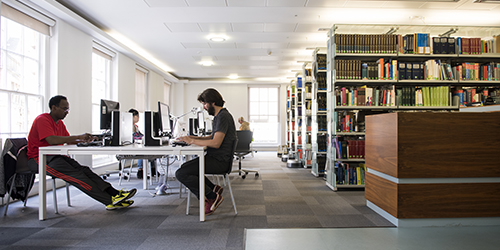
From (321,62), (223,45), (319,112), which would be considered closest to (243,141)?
(319,112)

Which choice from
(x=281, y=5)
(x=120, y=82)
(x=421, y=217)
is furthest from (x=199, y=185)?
(x=120, y=82)

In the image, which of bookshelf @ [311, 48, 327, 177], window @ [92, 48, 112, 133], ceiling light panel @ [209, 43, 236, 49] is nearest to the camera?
bookshelf @ [311, 48, 327, 177]

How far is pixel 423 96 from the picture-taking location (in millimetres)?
4305

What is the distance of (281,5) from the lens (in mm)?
4551

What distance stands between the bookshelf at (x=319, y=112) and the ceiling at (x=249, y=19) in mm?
829

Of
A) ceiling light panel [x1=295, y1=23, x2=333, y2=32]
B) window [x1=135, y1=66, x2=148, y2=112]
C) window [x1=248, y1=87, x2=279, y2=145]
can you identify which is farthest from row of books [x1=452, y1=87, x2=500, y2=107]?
window [x1=248, y1=87, x2=279, y2=145]

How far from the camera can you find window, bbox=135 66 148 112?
8.13m

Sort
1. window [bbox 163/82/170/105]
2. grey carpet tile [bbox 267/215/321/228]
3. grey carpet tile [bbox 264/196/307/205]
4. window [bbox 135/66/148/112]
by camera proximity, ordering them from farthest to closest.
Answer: window [bbox 163/82/170/105] → window [bbox 135/66/148/112] → grey carpet tile [bbox 264/196/307/205] → grey carpet tile [bbox 267/215/321/228]

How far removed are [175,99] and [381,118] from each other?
994 cm

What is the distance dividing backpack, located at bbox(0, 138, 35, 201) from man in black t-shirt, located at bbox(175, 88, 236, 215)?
5.67 ft

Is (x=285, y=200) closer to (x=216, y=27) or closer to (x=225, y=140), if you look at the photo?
(x=225, y=140)

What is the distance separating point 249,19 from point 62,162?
3732 mm

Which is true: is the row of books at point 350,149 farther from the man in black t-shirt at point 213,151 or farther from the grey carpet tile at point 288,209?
the man in black t-shirt at point 213,151

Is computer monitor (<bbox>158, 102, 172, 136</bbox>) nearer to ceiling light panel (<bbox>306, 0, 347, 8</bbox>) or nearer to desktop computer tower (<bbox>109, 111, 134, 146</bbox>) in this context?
desktop computer tower (<bbox>109, 111, 134, 146</bbox>)
